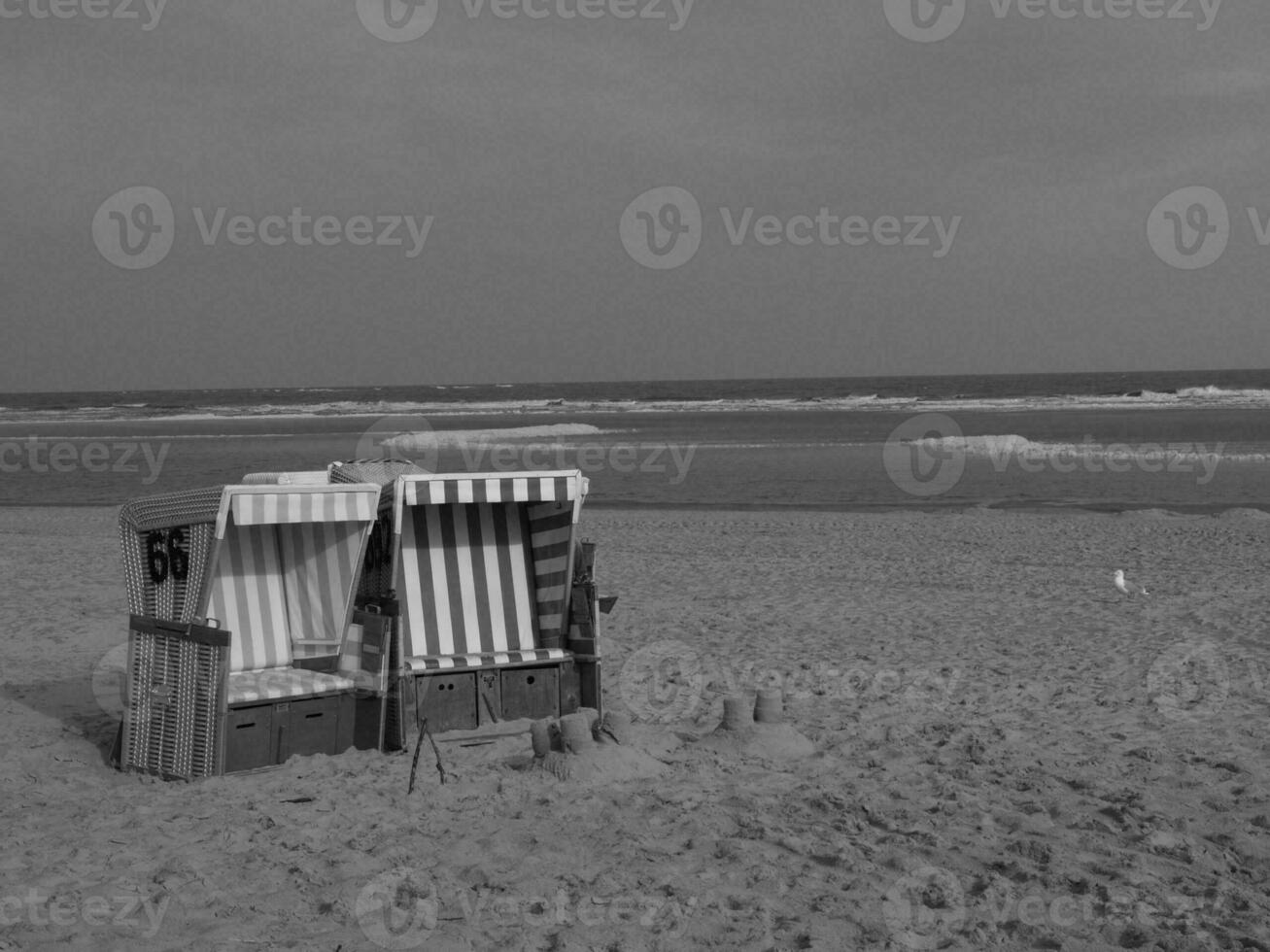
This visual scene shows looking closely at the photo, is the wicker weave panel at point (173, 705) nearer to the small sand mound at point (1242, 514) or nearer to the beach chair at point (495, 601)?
the beach chair at point (495, 601)

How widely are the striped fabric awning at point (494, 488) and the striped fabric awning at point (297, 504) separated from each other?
9.1 inches

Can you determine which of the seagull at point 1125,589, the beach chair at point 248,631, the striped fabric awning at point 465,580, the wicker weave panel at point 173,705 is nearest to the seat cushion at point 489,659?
the striped fabric awning at point 465,580

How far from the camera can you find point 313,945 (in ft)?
14.9

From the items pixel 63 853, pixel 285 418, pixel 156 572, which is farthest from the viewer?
pixel 285 418

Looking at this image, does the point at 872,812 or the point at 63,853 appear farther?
the point at 872,812

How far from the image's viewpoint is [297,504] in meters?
6.54

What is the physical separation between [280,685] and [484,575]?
4.94 feet

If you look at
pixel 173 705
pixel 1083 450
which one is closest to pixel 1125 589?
pixel 173 705

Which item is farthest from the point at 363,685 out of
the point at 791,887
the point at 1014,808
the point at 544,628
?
the point at 1014,808

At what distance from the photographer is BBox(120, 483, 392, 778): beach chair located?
642 cm

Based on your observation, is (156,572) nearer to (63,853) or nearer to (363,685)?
(363,685)

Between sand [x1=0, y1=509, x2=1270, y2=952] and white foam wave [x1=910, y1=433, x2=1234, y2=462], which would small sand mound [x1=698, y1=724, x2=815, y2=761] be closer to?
sand [x1=0, y1=509, x2=1270, y2=952]

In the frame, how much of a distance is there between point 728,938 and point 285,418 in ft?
209

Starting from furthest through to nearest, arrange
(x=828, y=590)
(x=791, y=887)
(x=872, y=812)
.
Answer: (x=828, y=590) → (x=872, y=812) → (x=791, y=887)
